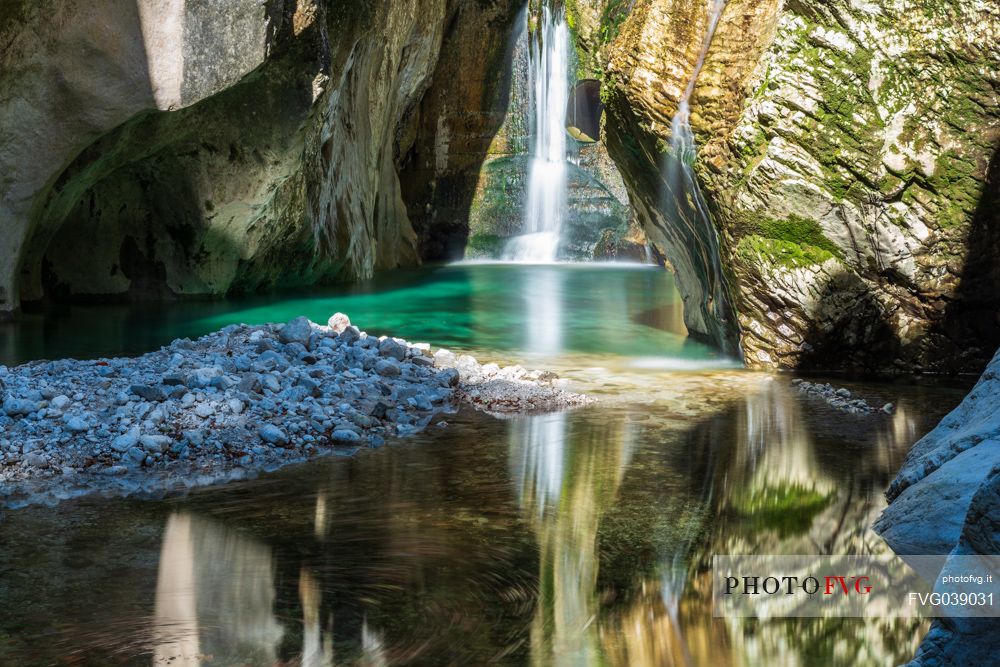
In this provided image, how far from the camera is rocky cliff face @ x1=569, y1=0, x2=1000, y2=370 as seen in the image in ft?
29.4

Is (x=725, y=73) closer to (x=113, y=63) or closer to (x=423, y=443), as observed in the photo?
(x=423, y=443)

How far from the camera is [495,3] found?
2439 centimetres

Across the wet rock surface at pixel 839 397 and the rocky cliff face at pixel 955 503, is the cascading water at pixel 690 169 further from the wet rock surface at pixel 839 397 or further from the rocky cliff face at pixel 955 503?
the rocky cliff face at pixel 955 503

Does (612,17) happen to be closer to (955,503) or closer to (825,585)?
(955,503)

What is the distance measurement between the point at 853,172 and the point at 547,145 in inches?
650

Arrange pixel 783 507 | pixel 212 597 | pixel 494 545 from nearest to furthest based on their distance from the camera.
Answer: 1. pixel 212 597
2. pixel 494 545
3. pixel 783 507

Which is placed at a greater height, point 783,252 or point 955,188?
point 955,188

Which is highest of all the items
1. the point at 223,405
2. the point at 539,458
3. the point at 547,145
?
the point at 547,145

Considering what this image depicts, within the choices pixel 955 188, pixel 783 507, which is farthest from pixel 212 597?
pixel 955 188

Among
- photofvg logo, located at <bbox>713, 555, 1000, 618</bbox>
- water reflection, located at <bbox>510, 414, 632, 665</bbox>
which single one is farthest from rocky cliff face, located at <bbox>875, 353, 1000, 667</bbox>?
water reflection, located at <bbox>510, 414, 632, 665</bbox>

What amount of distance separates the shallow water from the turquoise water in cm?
364

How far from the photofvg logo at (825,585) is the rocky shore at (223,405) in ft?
9.43

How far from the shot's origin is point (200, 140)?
1437 cm

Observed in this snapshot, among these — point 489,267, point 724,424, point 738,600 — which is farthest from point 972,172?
point 489,267
